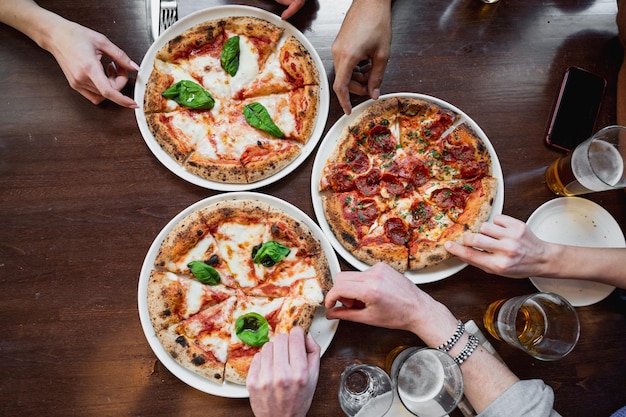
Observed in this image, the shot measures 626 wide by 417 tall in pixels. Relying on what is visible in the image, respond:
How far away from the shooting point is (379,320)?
7.55ft

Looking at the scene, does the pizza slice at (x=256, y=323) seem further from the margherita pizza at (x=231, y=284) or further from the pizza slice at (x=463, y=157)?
the pizza slice at (x=463, y=157)

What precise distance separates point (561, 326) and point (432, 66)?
165 centimetres

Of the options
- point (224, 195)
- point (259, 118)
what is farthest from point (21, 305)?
point (259, 118)

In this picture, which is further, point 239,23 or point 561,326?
point 239,23

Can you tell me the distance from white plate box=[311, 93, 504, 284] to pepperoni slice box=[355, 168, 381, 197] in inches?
9.2

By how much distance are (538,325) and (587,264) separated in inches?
16.1

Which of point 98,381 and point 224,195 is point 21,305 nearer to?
point 98,381

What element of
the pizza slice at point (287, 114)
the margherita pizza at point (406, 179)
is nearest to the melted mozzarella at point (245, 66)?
the pizza slice at point (287, 114)

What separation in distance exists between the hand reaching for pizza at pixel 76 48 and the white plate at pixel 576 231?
2435 mm

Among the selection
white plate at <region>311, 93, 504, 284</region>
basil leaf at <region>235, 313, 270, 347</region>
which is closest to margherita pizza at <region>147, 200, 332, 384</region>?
basil leaf at <region>235, 313, 270, 347</region>

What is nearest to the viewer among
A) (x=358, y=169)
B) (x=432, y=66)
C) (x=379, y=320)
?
(x=379, y=320)

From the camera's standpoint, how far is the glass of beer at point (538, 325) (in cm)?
238

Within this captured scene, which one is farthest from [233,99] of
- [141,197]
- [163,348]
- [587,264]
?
[587,264]

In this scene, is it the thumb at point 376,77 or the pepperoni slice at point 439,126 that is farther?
the pepperoni slice at point 439,126
